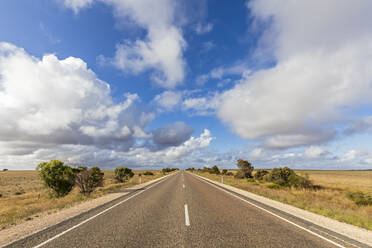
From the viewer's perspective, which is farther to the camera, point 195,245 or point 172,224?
point 172,224

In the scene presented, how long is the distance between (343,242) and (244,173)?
45.6 metres

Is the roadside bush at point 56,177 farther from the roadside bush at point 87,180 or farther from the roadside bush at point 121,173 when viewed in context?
the roadside bush at point 121,173

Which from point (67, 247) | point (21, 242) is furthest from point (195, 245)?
point (21, 242)

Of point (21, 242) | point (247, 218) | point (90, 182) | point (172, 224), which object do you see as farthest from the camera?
point (90, 182)

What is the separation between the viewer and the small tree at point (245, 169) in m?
48.2

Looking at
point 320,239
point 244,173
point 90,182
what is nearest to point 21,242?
point 320,239

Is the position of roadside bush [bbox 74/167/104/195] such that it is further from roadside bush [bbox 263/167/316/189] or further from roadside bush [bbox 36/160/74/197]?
roadside bush [bbox 263/167/316/189]

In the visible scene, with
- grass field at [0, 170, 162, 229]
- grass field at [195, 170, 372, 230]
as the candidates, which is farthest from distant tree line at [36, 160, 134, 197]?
grass field at [195, 170, 372, 230]

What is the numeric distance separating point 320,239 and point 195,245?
3469mm

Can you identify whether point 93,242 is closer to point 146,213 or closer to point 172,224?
point 172,224

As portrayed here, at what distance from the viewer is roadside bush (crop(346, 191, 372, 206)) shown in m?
14.9

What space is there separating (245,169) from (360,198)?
111 ft

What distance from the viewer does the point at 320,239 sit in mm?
5078

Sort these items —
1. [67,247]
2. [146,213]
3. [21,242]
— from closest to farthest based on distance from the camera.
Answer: [67,247], [21,242], [146,213]
